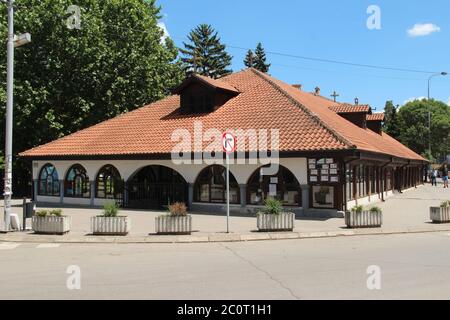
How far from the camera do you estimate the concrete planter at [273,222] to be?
14.7 m

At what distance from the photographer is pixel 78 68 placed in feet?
117

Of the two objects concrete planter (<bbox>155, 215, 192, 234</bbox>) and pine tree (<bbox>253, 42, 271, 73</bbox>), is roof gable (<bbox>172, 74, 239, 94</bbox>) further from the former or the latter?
pine tree (<bbox>253, 42, 271, 73</bbox>)

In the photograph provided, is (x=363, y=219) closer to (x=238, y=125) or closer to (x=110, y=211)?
(x=110, y=211)

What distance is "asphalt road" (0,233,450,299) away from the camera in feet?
24.0

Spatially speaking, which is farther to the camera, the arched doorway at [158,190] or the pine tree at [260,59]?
the pine tree at [260,59]

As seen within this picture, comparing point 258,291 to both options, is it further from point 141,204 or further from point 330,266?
point 141,204

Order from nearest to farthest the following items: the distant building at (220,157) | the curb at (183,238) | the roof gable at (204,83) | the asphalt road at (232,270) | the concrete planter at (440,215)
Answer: the asphalt road at (232,270) < the curb at (183,238) < the concrete planter at (440,215) < the distant building at (220,157) < the roof gable at (204,83)

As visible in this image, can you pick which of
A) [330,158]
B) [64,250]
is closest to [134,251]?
[64,250]

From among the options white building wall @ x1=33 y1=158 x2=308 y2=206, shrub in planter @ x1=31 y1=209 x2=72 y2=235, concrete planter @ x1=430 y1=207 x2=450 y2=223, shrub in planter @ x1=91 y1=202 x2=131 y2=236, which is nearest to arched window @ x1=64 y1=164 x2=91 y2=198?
white building wall @ x1=33 y1=158 x2=308 y2=206

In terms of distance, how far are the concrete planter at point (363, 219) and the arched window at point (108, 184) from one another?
12564 millimetres

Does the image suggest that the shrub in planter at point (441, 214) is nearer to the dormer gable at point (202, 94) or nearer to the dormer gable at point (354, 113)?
the dormer gable at point (202, 94)

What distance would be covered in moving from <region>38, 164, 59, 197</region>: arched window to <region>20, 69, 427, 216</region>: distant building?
0.06m

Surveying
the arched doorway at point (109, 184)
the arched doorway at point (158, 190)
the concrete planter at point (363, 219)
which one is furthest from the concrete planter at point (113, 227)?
the arched doorway at point (109, 184)
